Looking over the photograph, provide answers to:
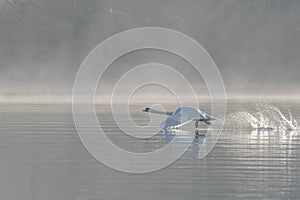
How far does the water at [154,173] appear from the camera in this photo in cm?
3509

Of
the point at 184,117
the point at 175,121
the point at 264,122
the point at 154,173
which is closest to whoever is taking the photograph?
the point at 154,173

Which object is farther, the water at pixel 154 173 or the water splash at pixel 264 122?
the water splash at pixel 264 122

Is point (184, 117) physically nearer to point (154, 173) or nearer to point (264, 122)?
point (264, 122)

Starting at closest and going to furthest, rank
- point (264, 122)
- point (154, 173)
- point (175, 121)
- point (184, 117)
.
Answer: point (154, 173), point (184, 117), point (175, 121), point (264, 122)

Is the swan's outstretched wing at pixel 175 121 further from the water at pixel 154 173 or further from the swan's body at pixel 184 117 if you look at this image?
the water at pixel 154 173

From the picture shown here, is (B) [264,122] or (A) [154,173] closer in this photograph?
(A) [154,173]

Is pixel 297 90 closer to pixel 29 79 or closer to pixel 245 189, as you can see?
pixel 29 79

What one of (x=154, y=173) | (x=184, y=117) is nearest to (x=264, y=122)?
(x=184, y=117)

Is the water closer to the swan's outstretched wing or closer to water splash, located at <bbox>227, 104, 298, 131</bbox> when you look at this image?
the swan's outstretched wing

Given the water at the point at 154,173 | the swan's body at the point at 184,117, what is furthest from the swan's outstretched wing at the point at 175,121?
the water at the point at 154,173

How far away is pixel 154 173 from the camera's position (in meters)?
39.7

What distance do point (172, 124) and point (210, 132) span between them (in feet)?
6.74

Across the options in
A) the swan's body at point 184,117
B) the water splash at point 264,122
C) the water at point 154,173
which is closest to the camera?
the water at point 154,173

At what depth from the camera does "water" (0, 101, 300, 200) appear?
3509cm
